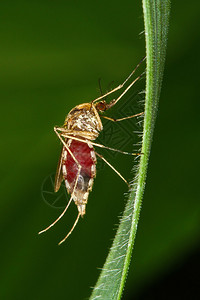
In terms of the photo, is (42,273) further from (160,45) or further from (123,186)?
(160,45)

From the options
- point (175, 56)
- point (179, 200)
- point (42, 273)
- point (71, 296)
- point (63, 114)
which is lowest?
point (71, 296)

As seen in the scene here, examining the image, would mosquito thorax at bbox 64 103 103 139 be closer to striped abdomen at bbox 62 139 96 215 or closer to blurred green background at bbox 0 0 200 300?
striped abdomen at bbox 62 139 96 215

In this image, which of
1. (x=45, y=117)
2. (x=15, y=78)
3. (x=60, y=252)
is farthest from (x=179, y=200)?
(x=15, y=78)

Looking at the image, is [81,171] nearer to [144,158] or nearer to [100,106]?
[100,106]

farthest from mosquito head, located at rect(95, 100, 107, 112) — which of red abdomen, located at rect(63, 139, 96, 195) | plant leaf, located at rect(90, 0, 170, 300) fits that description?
plant leaf, located at rect(90, 0, 170, 300)

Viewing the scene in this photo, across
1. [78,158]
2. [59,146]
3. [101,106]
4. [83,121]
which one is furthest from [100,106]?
[59,146]

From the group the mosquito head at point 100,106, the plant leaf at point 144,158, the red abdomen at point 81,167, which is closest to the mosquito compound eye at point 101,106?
the mosquito head at point 100,106

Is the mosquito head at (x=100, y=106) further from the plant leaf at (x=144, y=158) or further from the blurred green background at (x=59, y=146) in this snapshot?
the plant leaf at (x=144, y=158)
